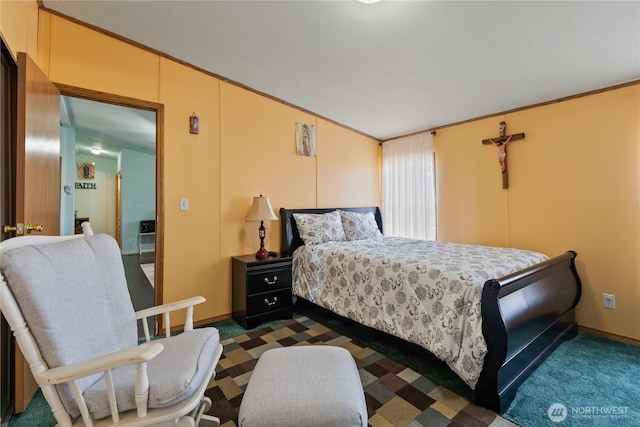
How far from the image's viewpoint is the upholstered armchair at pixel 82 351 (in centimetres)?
98

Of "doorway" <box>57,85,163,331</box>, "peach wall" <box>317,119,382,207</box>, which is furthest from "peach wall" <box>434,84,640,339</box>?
"doorway" <box>57,85,163,331</box>

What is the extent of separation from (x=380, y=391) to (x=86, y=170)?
30.5 ft

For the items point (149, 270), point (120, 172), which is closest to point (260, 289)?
point (149, 270)

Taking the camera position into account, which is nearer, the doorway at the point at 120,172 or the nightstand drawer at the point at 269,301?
the doorway at the point at 120,172

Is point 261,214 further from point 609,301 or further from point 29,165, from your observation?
point 609,301

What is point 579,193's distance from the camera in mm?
2715

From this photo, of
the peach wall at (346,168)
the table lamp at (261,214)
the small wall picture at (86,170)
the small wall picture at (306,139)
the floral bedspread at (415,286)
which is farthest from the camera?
the small wall picture at (86,170)

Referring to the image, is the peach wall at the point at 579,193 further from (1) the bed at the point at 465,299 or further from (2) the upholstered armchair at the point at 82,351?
(2) the upholstered armchair at the point at 82,351

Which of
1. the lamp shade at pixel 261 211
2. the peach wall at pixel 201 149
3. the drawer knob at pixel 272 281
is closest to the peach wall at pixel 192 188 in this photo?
the peach wall at pixel 201 149

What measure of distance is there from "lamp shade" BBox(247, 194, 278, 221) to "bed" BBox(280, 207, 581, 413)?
52 cm

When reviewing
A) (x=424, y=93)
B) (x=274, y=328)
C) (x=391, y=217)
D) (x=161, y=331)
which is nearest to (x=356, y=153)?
(x=391, y=217)

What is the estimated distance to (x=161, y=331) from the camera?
2.66 m

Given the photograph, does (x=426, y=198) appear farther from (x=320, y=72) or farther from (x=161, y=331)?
(x=161, y=331)

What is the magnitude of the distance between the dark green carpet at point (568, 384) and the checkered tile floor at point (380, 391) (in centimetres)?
11
